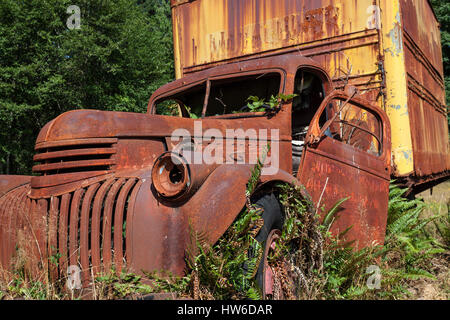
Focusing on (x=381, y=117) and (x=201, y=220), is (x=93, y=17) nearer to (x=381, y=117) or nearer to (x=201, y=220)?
(x=381, y=117)

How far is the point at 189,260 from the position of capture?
1.98 meters

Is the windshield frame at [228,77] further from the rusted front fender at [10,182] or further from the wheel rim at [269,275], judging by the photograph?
the rusted front fender at [10,182]

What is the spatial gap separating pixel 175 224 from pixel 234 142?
997 millimetres

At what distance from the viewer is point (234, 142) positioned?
281cm

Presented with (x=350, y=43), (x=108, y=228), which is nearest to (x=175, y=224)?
(x=108, y=228)

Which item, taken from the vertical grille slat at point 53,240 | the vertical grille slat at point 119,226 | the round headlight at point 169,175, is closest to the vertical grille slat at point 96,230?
the vertical grille slat at point 119,226

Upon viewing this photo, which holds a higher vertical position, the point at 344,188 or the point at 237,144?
the point at 237,144

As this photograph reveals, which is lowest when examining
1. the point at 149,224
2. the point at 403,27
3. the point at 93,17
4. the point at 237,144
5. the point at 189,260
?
the point at 189,260

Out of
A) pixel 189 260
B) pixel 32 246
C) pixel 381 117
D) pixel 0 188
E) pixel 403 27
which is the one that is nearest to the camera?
pixel 189 260

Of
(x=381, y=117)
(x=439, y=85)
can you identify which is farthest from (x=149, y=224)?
(x=439, y=85)

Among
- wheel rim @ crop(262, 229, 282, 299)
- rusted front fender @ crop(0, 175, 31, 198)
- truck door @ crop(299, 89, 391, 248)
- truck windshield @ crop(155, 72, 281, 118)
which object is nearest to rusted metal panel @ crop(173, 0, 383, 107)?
truck door @ crop(299, 89, 391, 248)

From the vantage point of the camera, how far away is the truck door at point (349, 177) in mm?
3008

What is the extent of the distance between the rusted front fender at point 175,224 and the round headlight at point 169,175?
0.26ft

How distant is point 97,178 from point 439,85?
6.97 meters
